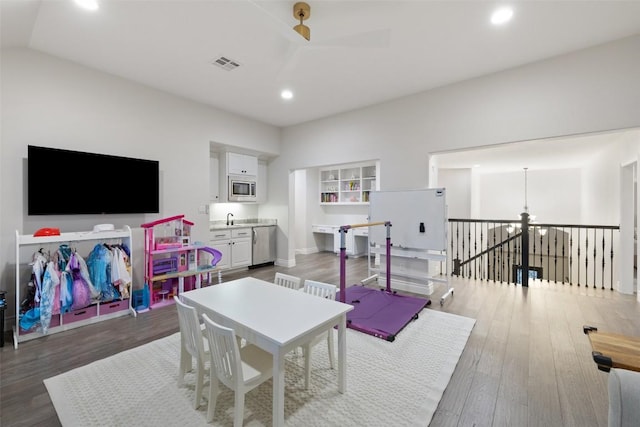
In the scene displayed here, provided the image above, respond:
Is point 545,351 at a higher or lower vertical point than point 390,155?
lower

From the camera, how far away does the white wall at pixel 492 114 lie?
3.00 meters

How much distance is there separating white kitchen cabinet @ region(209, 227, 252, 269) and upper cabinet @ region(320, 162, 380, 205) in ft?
10.1

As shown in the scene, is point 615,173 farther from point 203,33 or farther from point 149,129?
point 149,129

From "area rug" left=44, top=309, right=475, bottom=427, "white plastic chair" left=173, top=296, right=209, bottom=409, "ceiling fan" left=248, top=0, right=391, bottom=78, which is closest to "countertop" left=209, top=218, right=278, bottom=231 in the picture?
"area rug" left=44, top=309, right=475, bottom=427

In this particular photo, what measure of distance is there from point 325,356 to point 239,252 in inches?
138

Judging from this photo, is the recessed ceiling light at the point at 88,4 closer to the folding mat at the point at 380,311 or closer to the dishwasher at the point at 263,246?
the folding mat at the point at 380,311

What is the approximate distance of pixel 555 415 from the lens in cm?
179

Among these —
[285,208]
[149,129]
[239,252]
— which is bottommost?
[239,252]

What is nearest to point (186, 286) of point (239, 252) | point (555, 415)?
point (239, 252)

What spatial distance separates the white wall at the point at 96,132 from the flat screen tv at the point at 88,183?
0.07ft

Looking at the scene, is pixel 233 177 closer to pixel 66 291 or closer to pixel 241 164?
pixel 241 164

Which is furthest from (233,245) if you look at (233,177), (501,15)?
(501,15)

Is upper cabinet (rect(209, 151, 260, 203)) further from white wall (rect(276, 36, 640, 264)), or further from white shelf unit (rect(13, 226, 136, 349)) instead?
white shelf unit (rect(13, 226, 136, 349))

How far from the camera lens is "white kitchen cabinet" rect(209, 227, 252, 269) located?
514 cm
